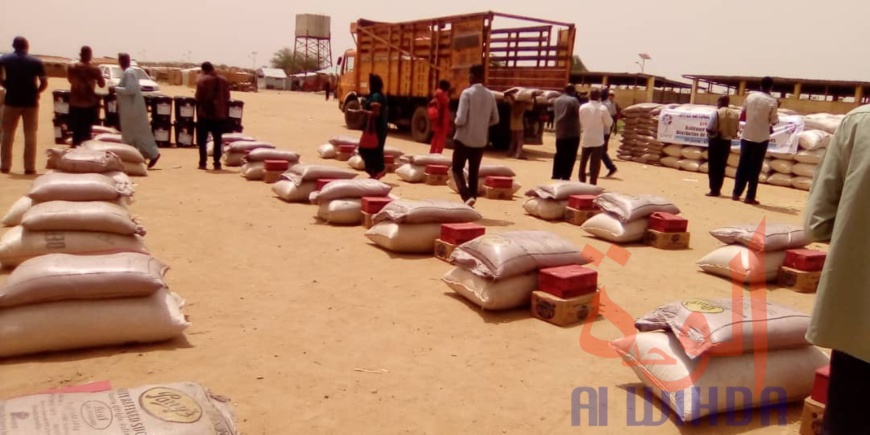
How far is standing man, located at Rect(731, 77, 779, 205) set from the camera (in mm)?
9320

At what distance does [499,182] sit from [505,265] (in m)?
4.92

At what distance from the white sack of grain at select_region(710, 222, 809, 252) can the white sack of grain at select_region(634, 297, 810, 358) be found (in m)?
2.33

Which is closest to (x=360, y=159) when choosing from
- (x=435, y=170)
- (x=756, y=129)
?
(x=435, y=170)

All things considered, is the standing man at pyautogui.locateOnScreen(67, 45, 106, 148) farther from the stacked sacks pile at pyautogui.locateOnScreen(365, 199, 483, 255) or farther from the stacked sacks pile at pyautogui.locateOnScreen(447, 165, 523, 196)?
the stacked sacks pile at pyautogui.locateOnScreen(365, 199, 483, 255)

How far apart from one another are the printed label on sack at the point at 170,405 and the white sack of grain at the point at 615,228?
5.24 m

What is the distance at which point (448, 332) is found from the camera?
13.4 ft

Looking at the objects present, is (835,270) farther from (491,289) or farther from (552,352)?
(491,289)

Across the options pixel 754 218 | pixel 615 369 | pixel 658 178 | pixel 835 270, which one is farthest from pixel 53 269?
pixel 658 178

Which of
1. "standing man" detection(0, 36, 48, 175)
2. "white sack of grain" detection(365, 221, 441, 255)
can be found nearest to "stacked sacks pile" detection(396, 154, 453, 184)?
"white sack of grain" detection(365, 221, 441, 255)

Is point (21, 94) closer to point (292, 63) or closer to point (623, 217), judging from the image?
point (623, 217)

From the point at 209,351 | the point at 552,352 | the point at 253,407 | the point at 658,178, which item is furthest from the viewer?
the point at 658,178

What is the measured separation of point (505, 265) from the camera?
429cm

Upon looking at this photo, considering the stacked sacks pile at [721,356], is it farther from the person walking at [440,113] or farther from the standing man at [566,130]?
the person walking at [440,113]

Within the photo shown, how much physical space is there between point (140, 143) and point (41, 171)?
4.62 feet
